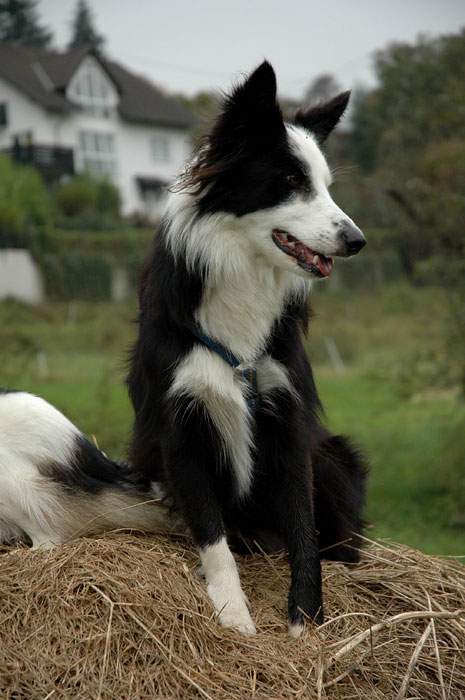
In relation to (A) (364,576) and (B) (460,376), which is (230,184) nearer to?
(A) (364,576)

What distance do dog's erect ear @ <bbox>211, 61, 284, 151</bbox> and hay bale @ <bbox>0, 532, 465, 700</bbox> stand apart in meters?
1.60

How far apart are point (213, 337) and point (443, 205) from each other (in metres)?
8.38

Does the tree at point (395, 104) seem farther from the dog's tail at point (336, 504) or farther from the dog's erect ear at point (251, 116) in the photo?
the dog's erect ear at point (251, 116)

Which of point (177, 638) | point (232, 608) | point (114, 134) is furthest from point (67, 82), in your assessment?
point (177, 638)

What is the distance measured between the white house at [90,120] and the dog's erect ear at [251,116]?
109ft

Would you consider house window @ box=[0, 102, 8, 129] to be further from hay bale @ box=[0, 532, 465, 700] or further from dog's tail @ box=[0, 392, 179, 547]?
hay bale @ box=[0, 532, 465, 700]

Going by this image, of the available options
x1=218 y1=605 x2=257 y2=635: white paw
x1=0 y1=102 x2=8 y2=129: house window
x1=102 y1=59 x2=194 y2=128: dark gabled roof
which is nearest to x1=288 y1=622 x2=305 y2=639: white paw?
x1=218 y1=605 x2=257 y2=635: white paw

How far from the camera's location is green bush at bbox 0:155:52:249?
92.6 ft

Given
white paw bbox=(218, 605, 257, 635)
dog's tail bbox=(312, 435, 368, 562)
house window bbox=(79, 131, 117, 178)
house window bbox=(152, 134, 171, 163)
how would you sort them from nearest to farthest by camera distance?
1. white paw bbox=(218, 605, 257, 635)
2. dog's tail bbox=(312, 435, 368, 562)
3. house window bbox=(79, 131, 117, 178)
4. house window bbox=(152, 134, 171, 163)

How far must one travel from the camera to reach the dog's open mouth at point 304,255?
363cm

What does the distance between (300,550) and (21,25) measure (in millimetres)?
44765

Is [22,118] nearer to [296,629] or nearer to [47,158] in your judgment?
[47,158]

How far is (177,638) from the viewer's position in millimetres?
3152

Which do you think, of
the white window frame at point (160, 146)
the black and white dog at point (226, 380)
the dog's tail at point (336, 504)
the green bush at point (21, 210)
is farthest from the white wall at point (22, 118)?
the black and white dog at point (226, 380)
